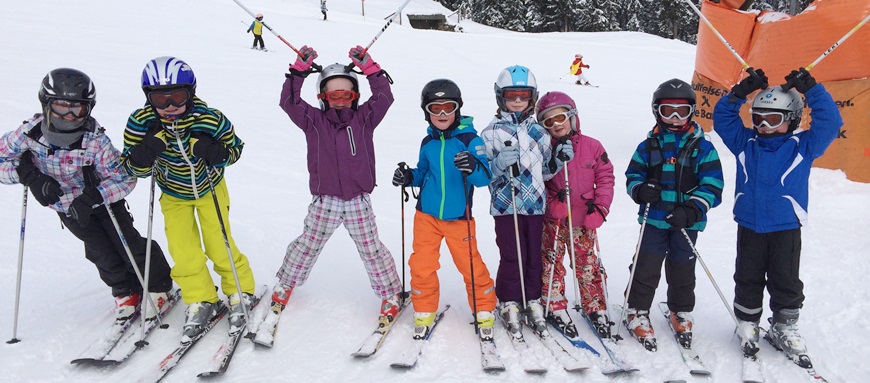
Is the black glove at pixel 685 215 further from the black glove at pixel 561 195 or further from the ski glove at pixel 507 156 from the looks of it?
the ski glove at pixel 507 156

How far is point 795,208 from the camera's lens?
11.5 ft

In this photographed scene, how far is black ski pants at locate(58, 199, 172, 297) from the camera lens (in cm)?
395

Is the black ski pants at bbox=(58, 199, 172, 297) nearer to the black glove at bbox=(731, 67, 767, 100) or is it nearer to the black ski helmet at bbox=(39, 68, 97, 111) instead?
the black ski helmet at bbox=(39, 68, 97, 111)

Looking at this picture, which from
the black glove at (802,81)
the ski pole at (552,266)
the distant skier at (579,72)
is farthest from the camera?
the distant skier at (579,72)

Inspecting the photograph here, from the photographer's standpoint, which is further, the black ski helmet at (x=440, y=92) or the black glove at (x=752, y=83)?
the black ski helmet at (x=440, y=92)

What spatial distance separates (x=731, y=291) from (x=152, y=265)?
15.9 feet

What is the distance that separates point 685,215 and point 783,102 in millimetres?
934

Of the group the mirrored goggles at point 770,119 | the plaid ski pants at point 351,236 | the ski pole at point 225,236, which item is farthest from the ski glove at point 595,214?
the ski pole at point 225,236

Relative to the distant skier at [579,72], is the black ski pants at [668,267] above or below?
below

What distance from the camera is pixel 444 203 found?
3807 mm

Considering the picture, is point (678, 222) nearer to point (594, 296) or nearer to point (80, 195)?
point (594, 296)

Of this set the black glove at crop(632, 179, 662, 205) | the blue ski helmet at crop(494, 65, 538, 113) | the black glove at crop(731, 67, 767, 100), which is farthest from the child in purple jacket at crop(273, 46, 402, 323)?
the black glove at crop(731, 67, 767, 100)

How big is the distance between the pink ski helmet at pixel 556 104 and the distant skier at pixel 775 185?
3.17ft

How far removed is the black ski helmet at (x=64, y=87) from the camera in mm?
3551
